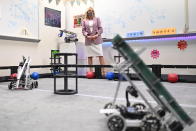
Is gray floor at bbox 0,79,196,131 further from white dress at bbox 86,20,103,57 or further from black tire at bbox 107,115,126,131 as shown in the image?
white dress at bbox 86,20,103,57

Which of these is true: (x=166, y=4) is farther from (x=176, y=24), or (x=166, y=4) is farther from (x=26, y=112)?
(x=26, y=112)

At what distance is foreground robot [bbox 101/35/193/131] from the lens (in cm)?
89

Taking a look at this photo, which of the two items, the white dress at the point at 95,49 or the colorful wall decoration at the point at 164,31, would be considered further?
the white dress at the point at 95,49

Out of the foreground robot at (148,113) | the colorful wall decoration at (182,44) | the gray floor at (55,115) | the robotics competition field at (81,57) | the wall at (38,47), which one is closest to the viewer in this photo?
the foreground robot at (148,113)

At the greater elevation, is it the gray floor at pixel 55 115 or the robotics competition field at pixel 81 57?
the robotics competition field at pixel 81 57

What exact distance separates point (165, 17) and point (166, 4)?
0.85ft

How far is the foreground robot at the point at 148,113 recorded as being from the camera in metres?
0.89

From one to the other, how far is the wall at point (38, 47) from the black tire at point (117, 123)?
11.6 ft

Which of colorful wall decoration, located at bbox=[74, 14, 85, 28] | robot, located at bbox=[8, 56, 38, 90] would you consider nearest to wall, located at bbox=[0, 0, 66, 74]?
colorful wall decoration, located at bbox=[74, 14, 85, 28]

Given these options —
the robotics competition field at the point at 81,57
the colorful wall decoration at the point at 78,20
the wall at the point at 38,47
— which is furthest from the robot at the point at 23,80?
the colorful wall decoration at the point at 78,20

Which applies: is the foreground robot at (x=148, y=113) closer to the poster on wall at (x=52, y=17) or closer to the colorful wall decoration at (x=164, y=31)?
the colorful wall decoration at (x=164, y=31)

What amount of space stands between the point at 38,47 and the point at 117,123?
416cm

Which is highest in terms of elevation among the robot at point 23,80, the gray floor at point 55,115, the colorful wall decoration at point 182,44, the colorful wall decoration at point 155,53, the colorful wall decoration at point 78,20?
the colorful wall decoration at point 78,20

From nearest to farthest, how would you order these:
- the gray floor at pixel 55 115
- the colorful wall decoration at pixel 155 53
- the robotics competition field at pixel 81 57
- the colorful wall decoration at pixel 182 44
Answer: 1. the gray floor at pixel 55 115
2. the robotics competition field at pixel 81 57
3. the colorful wall decoration at pixel 182 44
4. the colorful wall decoration at pixel 155 53
